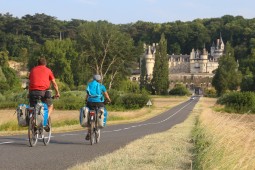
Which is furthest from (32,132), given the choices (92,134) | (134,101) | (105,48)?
(105,48)

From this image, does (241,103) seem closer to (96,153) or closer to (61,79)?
(61,79)

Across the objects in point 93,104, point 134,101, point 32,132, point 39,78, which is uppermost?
point 39,78

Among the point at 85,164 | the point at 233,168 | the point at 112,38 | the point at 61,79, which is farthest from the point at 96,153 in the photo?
the point at 61,79

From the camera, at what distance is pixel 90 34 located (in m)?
85.1

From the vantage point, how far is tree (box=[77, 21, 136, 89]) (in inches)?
3337

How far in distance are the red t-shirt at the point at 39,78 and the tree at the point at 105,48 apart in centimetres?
7085

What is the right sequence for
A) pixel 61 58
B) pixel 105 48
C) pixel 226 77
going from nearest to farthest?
pixel 105 48 → pixel 61 58 → pixel 226 77

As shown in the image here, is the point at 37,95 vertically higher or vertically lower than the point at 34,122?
higher

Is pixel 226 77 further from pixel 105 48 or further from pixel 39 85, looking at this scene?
pixel 39 85

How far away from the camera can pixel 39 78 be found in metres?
12.9

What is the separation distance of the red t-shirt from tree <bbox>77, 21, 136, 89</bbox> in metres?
70.8

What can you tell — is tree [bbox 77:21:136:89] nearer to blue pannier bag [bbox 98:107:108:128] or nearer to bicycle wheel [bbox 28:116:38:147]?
blue pannier bag [bbox 98:107:108:128]

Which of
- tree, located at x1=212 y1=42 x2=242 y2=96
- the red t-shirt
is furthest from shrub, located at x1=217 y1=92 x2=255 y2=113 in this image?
tree, located at x1=212 y1=42 x2=242 y2=96

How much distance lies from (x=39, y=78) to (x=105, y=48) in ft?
237
